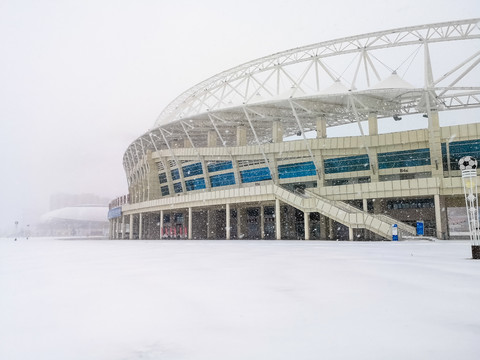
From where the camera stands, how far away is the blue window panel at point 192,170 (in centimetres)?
5637

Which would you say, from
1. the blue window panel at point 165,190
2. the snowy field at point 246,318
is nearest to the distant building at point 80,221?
the blue window panel at point 165,190

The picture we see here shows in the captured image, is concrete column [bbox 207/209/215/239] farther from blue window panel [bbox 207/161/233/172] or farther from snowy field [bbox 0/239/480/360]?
snowy field [bbox 0/239/480/360]

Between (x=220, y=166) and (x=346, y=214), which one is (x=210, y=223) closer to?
(x=220, y=166)

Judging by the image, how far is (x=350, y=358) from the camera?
3.57 metres

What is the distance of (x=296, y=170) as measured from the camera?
48.4 metres

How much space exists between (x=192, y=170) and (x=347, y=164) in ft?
79.1

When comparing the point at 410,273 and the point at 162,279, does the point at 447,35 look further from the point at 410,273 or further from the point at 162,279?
the point at 162,279

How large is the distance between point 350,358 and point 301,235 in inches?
1849

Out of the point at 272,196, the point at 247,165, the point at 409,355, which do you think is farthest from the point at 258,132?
the point at 409,355

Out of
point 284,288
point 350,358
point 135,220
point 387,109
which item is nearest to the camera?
point 350,358

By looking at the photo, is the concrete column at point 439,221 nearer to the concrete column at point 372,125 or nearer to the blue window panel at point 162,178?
the concrete column at point 372,125

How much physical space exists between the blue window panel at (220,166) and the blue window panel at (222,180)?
3.34 feet

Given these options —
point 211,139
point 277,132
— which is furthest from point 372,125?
point 211,139

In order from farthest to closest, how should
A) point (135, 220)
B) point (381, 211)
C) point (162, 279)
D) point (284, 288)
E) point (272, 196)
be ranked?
1. point (135, 220)
2. point (381, 211)
3. point (272, 196)
4. point (162, 279)
5. point (284, 288)
